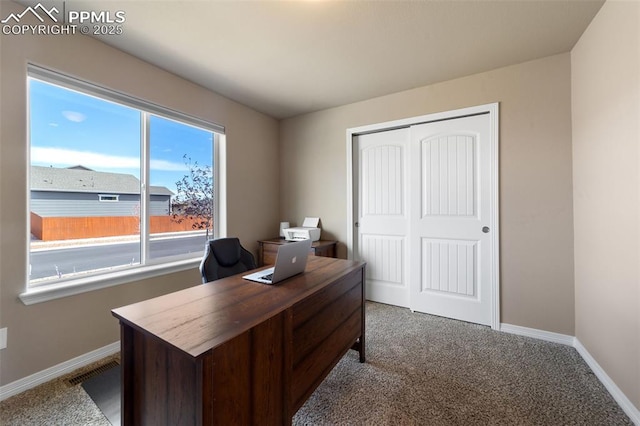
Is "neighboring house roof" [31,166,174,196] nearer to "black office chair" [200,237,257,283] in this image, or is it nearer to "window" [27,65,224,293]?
"window" [27,65,224,293]

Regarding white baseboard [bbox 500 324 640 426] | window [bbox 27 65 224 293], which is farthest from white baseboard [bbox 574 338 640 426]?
window [bbox 27 65 224 293]

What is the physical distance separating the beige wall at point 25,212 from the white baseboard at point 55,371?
0.10 ft

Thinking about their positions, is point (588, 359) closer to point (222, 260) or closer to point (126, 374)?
point (222, 260)

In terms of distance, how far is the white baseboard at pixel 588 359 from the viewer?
1460 millimetres

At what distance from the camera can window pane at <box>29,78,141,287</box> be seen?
1.83 m

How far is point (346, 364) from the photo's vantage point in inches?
77.2

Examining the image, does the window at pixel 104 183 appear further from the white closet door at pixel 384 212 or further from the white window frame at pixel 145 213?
the white closet door at pixel 384 212

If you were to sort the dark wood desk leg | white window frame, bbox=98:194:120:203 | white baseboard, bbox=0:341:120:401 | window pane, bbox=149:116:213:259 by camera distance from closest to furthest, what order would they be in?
1. the dark wood desk leg
2. white baseboard, bbox=0:341:120:401
3. white window frame, bbox=98:194:120:203
4. window pane, bbox=149:116:213:259

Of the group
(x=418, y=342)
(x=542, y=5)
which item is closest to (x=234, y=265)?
(x=418, y=342)

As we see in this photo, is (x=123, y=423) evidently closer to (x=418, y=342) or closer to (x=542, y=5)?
(x=418, y=342)

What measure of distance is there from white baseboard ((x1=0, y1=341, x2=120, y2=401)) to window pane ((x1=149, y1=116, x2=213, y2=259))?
0.81m

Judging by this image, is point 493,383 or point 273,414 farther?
point 493,383

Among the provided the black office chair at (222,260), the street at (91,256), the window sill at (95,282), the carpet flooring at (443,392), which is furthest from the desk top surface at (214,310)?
the street at (91,256)

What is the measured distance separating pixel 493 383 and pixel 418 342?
2.01 ft
